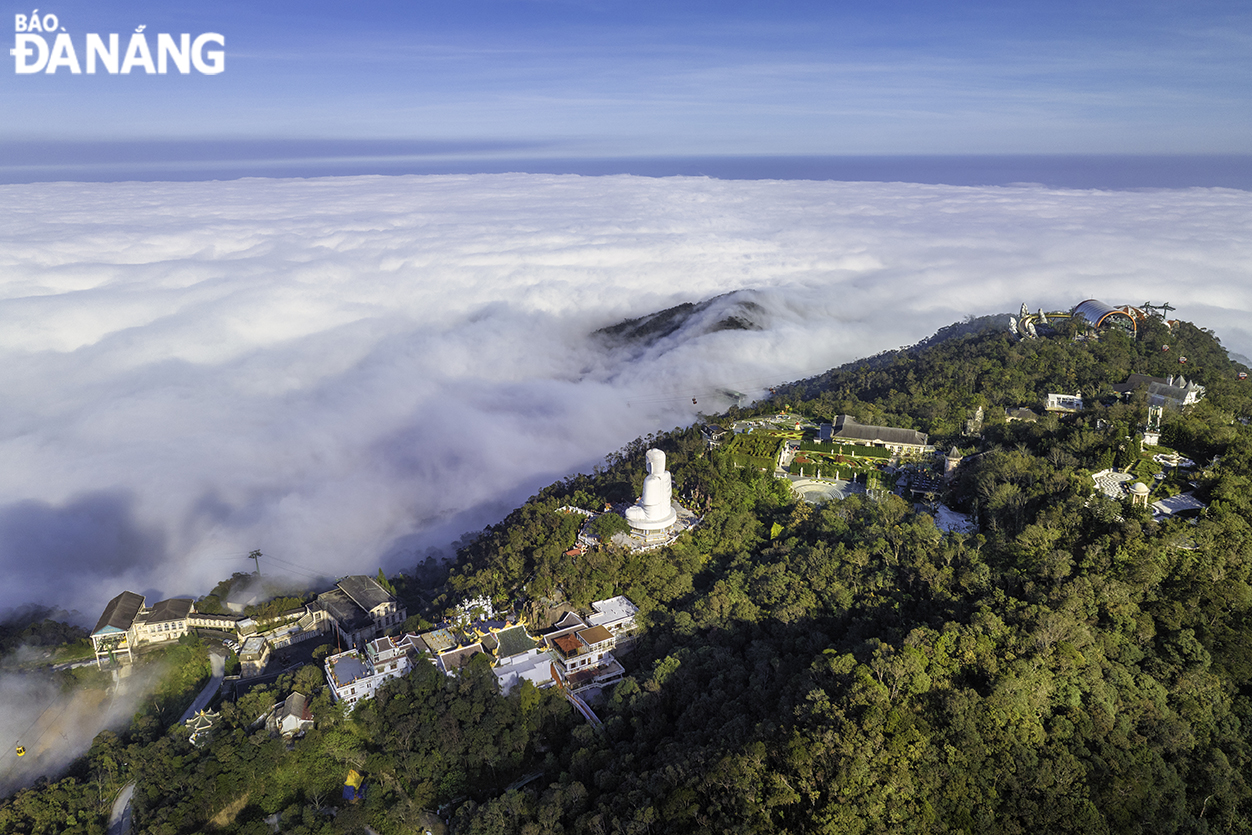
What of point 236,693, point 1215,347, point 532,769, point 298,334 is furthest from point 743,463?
point 298,334

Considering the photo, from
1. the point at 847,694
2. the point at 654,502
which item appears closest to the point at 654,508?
the point at 654,502

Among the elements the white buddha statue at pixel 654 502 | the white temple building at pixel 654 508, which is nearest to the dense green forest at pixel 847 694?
the white temple building at pixel 654 508

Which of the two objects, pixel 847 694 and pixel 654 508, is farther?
pixel 654 508

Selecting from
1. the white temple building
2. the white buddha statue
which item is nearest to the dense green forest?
the white temple building

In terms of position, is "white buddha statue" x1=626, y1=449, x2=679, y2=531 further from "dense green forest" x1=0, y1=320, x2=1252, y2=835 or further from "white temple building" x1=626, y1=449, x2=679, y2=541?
"dense green forest" x1=0, y1=320, x2=1252, y2=835

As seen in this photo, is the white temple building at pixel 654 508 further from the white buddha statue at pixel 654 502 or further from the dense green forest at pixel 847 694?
the dense green forest at pixel 847 694

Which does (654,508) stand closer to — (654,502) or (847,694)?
(654,502)

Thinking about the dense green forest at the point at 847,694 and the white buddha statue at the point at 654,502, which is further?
the white buddha statue at the point at 654,502
